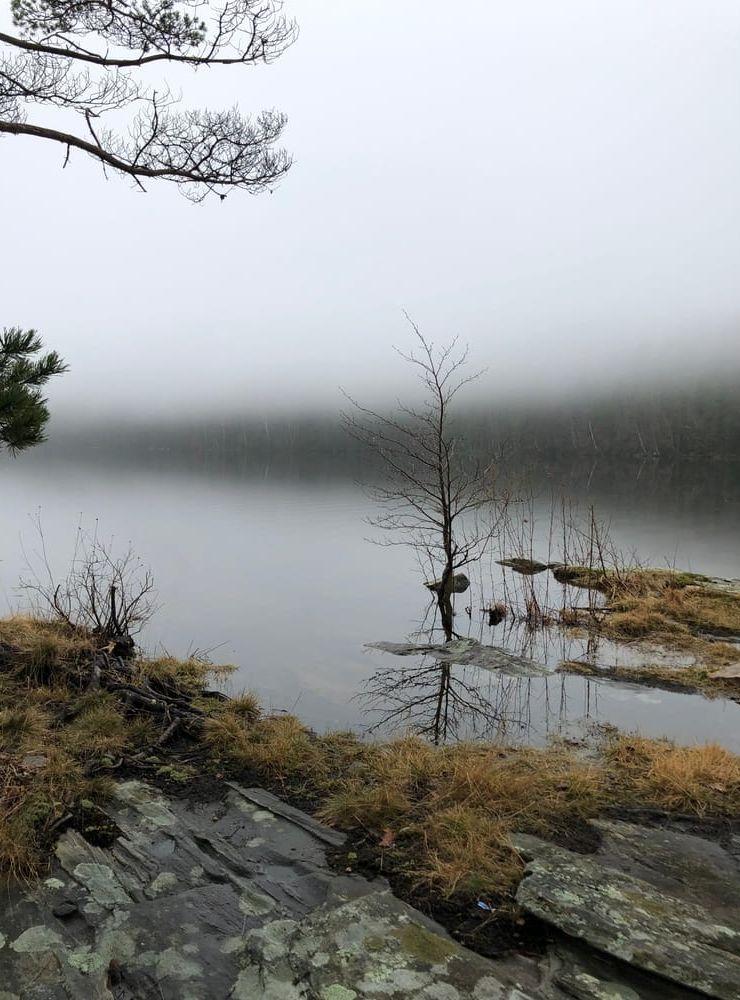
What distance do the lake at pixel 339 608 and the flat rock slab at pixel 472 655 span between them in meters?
0.32

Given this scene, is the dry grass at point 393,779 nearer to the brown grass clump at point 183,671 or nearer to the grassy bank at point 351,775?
the grassy bank at point 351,775

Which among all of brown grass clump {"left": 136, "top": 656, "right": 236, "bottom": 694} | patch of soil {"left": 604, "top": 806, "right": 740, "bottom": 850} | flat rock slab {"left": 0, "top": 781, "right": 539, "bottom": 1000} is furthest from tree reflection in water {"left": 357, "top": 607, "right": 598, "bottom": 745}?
flat rock slab {"left": 0, "top": 781, "right": 539, "bottom": 1000}

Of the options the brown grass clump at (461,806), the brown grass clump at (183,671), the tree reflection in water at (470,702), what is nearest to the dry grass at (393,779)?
the brown grass clump at (461,806)

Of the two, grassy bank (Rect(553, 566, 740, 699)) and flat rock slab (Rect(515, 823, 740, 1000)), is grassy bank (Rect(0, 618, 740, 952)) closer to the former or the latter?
flat rock slab (Rect(515, 823, 740, 1000))

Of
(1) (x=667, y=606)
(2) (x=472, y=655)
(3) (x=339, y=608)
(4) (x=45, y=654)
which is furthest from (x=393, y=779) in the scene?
(3) (x=339, y=608)

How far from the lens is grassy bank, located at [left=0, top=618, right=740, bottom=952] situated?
3811mm

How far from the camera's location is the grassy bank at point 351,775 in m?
3.81

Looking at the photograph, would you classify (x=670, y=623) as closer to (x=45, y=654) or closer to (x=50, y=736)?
(x=45, y=654)

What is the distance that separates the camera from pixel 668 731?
7879 millimetres

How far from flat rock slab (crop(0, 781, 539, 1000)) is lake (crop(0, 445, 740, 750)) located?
4566 mm

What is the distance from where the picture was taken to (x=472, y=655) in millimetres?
11570

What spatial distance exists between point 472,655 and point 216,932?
8.97 metres

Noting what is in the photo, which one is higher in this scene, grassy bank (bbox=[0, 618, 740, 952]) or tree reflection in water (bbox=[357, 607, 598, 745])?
grassy bank (bbox=[0, 618, 740, 952])

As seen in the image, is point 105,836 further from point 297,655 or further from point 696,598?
point 696,598
